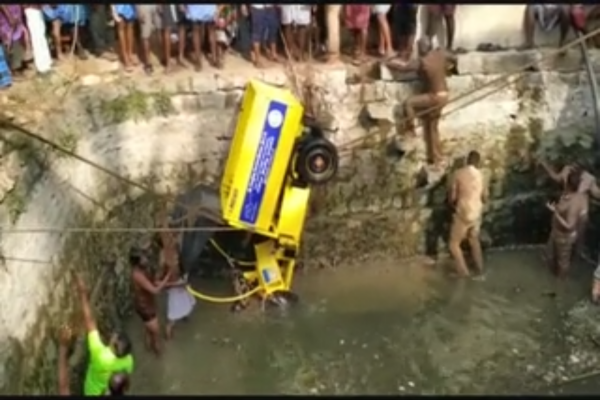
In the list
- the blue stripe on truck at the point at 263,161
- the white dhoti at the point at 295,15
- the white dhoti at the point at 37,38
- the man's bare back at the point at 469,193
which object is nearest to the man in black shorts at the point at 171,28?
the white dhoti at the point at 295,15

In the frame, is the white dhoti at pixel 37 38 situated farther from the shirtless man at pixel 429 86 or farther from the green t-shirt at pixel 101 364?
the shirtless man at pixel 429 86

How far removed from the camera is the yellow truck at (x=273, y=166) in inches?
321

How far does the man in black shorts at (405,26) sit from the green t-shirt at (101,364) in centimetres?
488

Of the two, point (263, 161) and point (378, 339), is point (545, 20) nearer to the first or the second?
point (263, 161)

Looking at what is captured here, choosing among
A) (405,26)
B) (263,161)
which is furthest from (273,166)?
(405,26)

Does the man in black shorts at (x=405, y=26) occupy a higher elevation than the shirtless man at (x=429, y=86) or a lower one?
higher

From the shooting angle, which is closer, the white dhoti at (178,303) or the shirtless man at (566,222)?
the white dhoti at (178,303)

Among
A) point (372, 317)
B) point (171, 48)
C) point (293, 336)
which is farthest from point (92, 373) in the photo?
point (171, 48)

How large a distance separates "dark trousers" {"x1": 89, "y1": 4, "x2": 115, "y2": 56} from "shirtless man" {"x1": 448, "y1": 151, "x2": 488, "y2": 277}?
3.86 m

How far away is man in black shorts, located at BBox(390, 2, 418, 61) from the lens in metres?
9.72

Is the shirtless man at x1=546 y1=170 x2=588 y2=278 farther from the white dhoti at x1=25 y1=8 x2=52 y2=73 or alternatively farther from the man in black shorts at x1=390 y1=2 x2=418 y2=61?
the white dhoti at x1=25 y1=8 x2=52 y2=73

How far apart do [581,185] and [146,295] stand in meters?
4.62

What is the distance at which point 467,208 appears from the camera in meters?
9.67

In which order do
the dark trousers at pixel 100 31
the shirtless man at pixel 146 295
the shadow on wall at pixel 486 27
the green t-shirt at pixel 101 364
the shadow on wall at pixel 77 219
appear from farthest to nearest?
the shadow on wall at pixel 486 27, the dark trousers at pixel 100 31, the shirtless man at pixel 146 295, the shadow on wall at pixel 77 219, the green t-shirt at pixel 101 364
